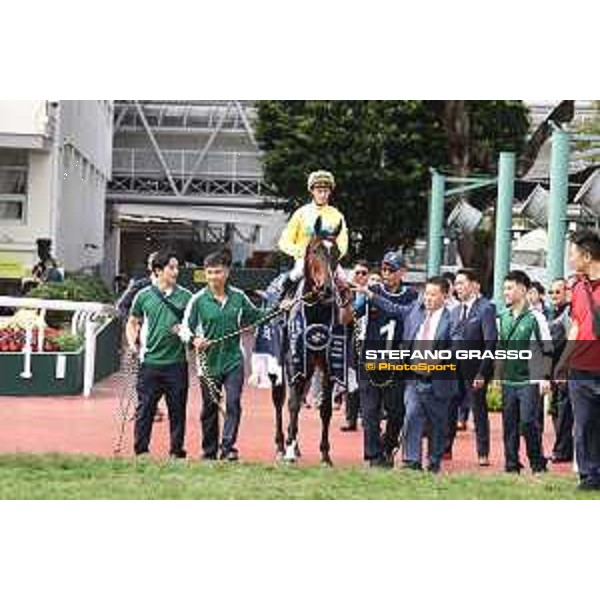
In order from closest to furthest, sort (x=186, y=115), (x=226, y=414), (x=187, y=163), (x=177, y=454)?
(x=186, y=115)
(x=187, y=163)
(x=177, y=454)
(x=226, y=414)

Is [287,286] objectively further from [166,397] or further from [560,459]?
[560,459]

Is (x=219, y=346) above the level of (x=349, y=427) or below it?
above

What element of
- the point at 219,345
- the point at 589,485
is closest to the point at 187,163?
the point at 219,345

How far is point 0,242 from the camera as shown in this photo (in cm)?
649

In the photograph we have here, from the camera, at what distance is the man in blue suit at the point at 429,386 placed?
6.85 m

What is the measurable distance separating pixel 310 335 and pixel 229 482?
3.32 ft

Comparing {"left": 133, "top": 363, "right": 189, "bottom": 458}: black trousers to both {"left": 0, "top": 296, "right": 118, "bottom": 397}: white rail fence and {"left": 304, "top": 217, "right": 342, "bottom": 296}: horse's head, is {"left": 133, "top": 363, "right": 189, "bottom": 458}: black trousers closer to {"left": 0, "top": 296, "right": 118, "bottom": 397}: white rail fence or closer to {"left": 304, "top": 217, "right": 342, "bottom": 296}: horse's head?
{"left": 0, "top": 296, "right": 118, "bottom": 397}: white rail fence

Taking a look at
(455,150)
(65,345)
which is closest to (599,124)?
(455,150)

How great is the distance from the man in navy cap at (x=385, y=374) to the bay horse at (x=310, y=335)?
0.44ft

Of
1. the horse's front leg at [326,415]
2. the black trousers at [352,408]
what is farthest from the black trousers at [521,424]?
the horse's front leg at [326,415]

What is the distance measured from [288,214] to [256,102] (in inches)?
28.8

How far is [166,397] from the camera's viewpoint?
23.7 feet

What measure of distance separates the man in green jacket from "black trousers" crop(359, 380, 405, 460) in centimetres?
63

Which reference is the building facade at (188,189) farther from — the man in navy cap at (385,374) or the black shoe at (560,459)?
the black shoe at (560,459)
